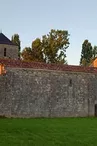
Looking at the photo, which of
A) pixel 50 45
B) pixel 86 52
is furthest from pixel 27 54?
pixel 86 52

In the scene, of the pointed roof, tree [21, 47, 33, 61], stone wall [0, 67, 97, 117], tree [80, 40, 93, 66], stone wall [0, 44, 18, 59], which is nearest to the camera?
stone wall [0, 67, 97, 117]

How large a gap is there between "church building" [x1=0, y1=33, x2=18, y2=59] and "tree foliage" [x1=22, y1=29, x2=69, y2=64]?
6732mm

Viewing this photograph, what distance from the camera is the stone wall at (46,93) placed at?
105 ft

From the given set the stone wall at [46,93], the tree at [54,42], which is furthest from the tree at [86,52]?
the stone wall at [46,93]

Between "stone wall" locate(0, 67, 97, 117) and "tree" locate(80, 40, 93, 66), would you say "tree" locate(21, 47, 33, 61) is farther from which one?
"tree" locate(80, 40, 93, 66)

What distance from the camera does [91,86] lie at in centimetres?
3753

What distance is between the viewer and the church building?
50312 mm

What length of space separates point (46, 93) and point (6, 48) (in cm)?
1808

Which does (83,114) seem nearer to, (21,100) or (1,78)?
(21,100)

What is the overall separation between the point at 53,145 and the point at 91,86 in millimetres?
22824

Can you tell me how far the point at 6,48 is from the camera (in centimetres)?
5062

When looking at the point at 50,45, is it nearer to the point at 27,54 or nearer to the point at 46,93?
the point at 27,54

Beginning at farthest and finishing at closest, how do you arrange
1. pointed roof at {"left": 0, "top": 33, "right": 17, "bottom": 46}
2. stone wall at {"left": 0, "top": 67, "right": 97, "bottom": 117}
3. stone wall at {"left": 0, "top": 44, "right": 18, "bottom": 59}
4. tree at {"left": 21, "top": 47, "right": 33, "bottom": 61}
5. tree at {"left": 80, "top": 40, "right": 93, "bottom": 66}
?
1. tree at {"left": 80, "top": 40, "right": 93, "bottom": 66}
2. tree at {"left": 21, "top": 47, "right": 33, "bottom": 61}
3. pointed roof at {"left": 0, "top": 33, "right": 17, "bottom": 46}
4. stone wall at {"left": 0, "top": 44, "right": 18, "bottom": 59}
5. stone wall at {"left": 0, "top": 67, "right": 97, "bottom": 117}

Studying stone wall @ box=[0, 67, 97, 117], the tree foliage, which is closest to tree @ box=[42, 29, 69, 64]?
the tree foliage
